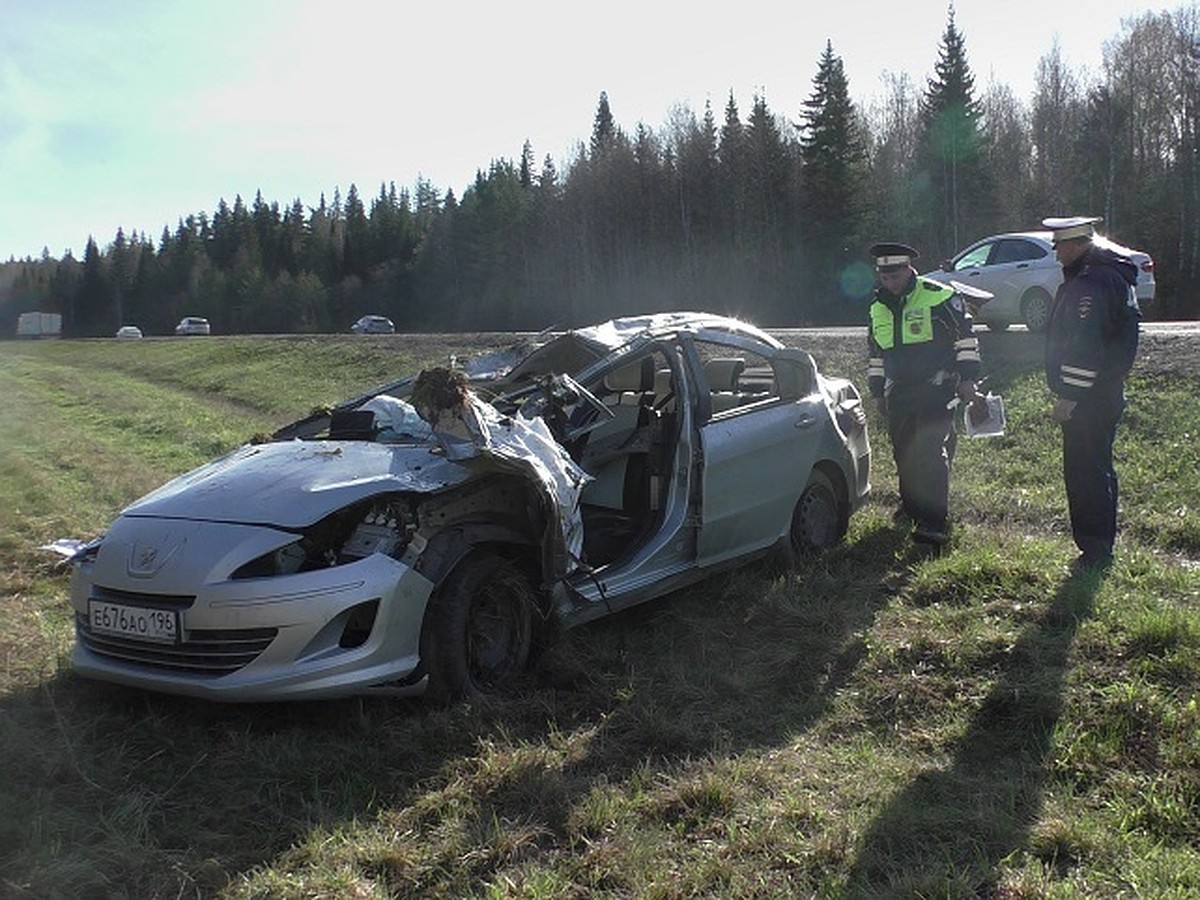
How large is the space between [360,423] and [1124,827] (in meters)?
3.40

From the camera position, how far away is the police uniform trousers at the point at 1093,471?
568 centimetres

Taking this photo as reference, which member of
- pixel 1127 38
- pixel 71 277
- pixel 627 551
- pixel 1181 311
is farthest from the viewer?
pixel 71 277

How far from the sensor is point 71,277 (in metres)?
99.4

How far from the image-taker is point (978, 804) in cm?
338

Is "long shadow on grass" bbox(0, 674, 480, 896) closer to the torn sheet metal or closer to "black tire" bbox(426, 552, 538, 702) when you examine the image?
"black tire" bbox(426, 552, 538, 702)

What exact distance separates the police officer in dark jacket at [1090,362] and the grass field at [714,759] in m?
0.36

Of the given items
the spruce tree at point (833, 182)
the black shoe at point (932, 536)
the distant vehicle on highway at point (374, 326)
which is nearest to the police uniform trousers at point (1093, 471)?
the black shoe at point (932, 536)

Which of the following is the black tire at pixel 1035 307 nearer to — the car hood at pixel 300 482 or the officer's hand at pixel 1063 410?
the officer's hand at pixel 1063 410

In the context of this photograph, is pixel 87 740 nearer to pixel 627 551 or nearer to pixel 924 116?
pixel 627 551

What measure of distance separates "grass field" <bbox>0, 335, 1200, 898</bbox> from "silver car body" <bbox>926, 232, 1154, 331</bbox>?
26.3 ft

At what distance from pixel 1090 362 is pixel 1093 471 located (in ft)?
2.05

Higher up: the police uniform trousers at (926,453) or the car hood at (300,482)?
the car hood at (300,482)

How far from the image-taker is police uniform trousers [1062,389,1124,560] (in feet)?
18.6

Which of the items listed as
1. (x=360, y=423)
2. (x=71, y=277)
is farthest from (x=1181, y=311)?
(x=71, y=277)
